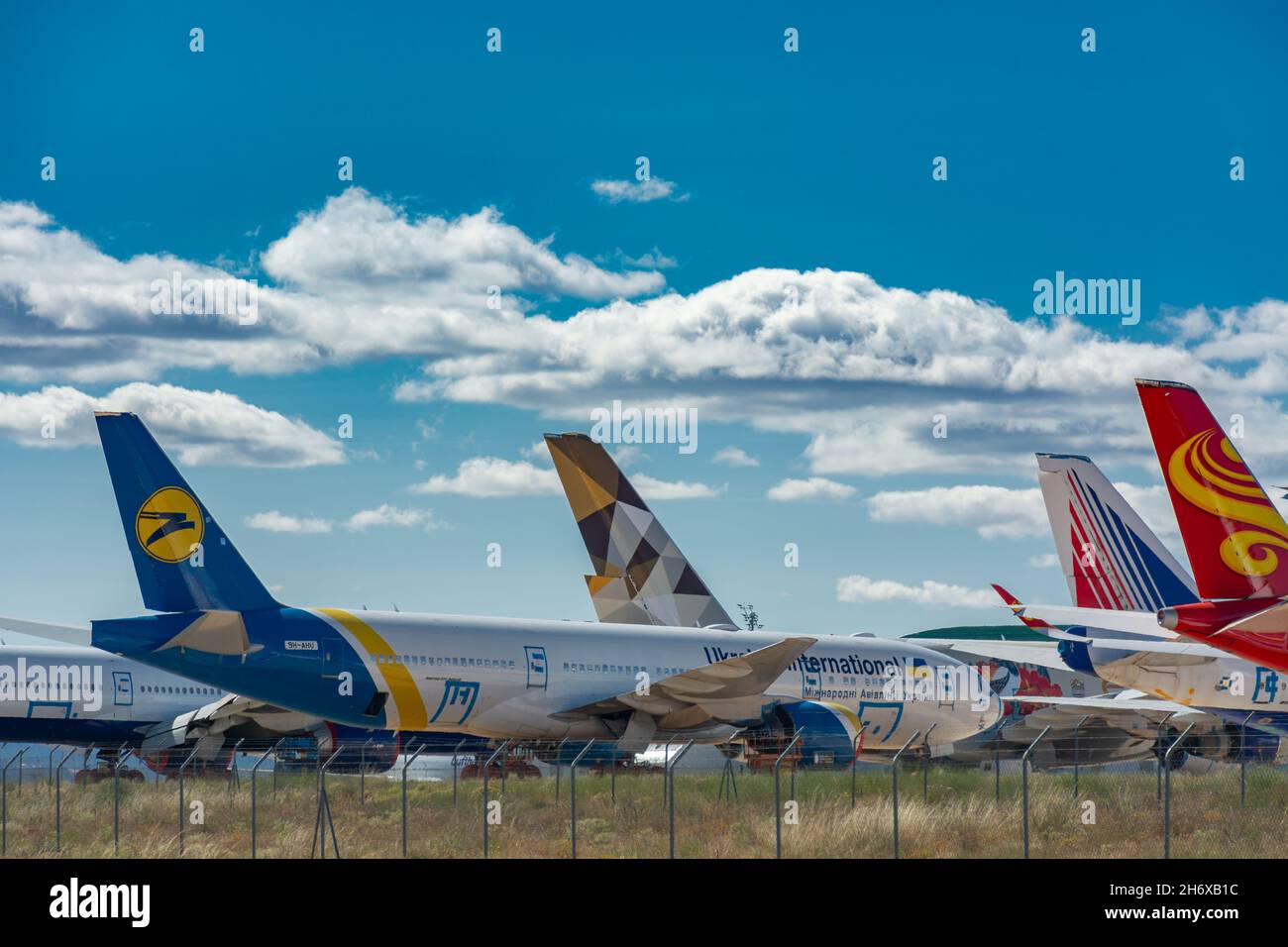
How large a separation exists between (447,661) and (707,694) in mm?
5216

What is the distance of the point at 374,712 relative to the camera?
92.3 ft

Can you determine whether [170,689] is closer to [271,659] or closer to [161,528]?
[271,659]

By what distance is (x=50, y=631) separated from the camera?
3028cm

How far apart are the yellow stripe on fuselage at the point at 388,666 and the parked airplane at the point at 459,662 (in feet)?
0.08

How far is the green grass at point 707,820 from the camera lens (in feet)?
64.5

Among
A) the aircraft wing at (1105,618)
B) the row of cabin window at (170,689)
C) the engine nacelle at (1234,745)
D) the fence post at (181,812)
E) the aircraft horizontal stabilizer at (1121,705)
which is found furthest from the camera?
the row of cabin window at (170,689)

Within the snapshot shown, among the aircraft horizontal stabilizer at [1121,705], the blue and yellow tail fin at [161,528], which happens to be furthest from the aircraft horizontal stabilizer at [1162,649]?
the blue and yellow tail fin at [161,528]

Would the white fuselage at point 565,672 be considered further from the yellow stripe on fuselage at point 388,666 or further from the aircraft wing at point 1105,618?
the aircraft wing at point 1105,618

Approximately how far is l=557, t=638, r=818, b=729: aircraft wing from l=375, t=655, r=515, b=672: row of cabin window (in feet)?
5.45

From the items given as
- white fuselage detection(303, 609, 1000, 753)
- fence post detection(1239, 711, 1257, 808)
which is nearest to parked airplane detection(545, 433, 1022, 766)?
white fuselage detection(303, 609, 1000, 753)

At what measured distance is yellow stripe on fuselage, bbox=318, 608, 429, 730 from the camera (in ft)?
91.3

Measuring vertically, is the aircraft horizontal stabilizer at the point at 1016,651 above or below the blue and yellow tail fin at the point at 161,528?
below
